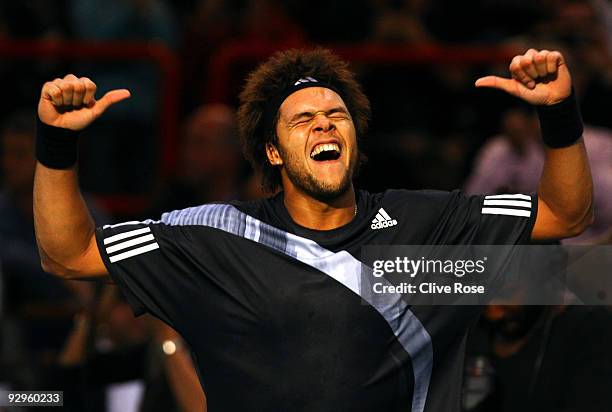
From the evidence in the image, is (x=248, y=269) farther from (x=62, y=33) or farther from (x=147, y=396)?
(x=62, y=33)

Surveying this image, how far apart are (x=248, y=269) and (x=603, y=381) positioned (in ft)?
4.83

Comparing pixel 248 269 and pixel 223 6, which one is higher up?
pixel 223 6

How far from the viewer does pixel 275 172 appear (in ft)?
16.2

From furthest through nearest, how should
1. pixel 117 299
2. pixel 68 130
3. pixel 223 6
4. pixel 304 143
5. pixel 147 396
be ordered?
pixel 223 6
pixel 117 299
pixel 147 396
pixel 304 143
pixel 68 130

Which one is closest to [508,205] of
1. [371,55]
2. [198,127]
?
[198,127]

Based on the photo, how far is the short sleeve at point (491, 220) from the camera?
4418 millimetres

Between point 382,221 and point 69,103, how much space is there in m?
1.10

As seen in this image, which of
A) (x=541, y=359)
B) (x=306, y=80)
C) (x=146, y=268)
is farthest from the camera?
(x=541, y=359)

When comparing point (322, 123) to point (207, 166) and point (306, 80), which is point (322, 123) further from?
point (207, 166)

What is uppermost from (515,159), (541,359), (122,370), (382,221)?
(382,221)

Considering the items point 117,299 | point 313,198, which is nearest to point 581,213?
point 313,198

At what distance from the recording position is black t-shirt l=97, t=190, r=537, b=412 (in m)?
4.25

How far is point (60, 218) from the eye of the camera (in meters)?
4.29

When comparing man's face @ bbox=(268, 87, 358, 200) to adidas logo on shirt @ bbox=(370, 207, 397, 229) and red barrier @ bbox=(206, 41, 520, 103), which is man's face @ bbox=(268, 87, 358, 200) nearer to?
adidas logo on shirt @ bbox=(370, 207, 397, 229)
